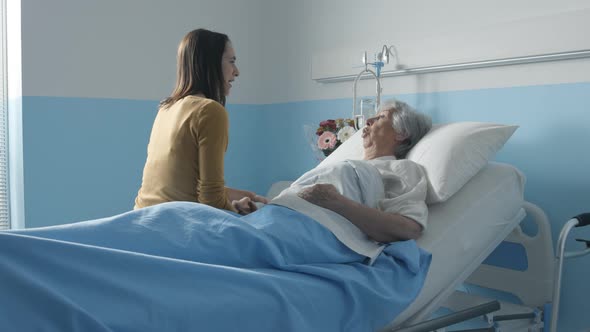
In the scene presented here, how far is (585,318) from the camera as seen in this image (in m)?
2.09

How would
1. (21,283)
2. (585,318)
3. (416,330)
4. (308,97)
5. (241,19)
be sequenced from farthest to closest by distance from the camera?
(241,19)
(308,97)
(585,318)
(416,330)
(21,283)

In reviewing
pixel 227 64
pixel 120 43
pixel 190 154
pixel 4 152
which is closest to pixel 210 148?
pixel 190 154

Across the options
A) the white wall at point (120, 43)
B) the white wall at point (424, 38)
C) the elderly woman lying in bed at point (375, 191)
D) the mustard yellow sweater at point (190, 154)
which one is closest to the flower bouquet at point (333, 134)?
the white wall at point (424, 38)

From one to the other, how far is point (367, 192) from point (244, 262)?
558 millimetres

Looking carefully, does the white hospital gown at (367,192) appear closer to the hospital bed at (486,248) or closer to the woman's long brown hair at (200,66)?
the hospital bed at (486,248)

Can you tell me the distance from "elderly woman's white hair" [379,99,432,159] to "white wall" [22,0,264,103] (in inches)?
60.5

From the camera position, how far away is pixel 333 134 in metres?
2.68

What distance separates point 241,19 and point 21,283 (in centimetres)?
278

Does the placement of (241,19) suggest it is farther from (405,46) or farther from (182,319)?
(182,319)

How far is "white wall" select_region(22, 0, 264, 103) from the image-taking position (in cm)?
279

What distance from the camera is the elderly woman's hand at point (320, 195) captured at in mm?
1740

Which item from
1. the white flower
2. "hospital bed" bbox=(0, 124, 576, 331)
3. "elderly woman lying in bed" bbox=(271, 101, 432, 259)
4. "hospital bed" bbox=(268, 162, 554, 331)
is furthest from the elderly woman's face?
the white flower

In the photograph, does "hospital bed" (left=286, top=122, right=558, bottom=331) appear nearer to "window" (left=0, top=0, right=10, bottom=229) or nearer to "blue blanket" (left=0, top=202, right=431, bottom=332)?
"blue blanket" (left=0, top=202, right=431, bottom=332)

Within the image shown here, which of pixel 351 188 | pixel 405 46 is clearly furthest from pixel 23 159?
pixel 405 46
